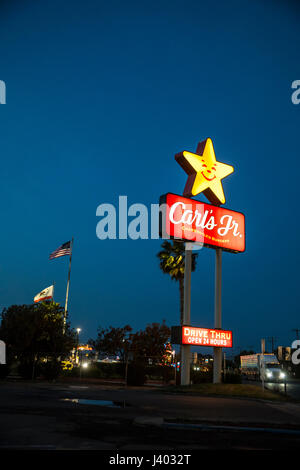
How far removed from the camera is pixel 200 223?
29250 millimetres

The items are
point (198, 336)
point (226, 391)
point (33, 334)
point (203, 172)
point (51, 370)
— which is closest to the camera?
point (226, 391)

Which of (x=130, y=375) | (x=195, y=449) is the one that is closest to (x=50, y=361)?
(x=130, y=375)

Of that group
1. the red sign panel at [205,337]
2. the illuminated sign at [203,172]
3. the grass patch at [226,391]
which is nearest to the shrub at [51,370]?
the grass patch at [226,391]

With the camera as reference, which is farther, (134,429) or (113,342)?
(113,342)

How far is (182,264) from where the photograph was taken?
38656mm

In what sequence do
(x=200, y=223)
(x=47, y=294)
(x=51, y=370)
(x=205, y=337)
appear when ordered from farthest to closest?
1. (x=47, y=294)
2. (x=51, y=370)
3. (x=200, y=223)
4. (x=205, y=337)

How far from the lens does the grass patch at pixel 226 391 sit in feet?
77.9

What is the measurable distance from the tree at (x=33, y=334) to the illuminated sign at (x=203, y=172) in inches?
656

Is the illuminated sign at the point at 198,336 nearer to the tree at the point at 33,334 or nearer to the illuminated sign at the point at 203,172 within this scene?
the illuminated sign at the point at 203,172

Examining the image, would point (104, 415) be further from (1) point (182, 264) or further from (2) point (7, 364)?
(1) point (182, 264)

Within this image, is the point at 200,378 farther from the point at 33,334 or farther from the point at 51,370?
the point at 33,334

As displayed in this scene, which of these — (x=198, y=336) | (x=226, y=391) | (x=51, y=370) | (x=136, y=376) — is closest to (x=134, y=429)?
(x=226, y=391)

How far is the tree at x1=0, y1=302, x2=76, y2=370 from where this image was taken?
35.0 metres

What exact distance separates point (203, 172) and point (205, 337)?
36.7 feet
